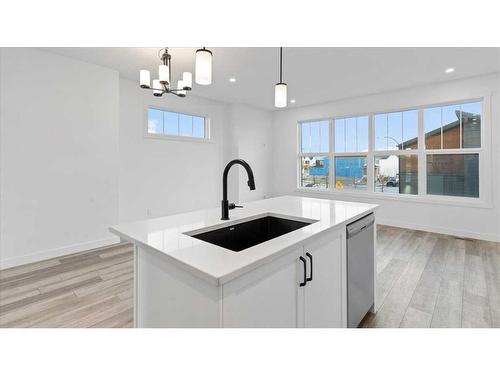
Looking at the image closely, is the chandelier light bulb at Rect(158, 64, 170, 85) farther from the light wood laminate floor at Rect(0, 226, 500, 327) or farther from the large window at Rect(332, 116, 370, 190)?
the large window at Rect(332, 116, 370, 190)

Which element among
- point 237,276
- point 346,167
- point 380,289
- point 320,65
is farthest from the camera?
point 346,167

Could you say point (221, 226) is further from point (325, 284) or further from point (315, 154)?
point (315, 154)

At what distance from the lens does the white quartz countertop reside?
0.85 m

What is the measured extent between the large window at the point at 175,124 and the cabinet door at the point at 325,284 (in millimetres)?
4075

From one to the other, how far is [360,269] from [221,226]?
106 cm

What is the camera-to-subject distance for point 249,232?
168 cm

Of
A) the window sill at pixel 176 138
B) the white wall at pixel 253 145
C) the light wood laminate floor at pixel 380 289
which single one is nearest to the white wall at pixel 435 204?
the light wood laminate floor at pixel 380 289

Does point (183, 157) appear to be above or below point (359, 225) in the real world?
above

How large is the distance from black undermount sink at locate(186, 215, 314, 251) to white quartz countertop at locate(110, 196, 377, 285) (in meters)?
0.04

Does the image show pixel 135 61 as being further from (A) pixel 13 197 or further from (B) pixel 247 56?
(A) pixel 13 197

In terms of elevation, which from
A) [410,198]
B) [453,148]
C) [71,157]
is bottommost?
[410,198]

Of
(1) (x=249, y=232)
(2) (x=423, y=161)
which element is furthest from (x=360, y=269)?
(2) (x=423, y=161)

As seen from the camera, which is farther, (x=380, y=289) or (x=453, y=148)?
(x=453, y=148)

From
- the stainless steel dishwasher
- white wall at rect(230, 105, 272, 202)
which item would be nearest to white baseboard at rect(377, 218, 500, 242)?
white wall at rect(230, 105, 272, 202)
